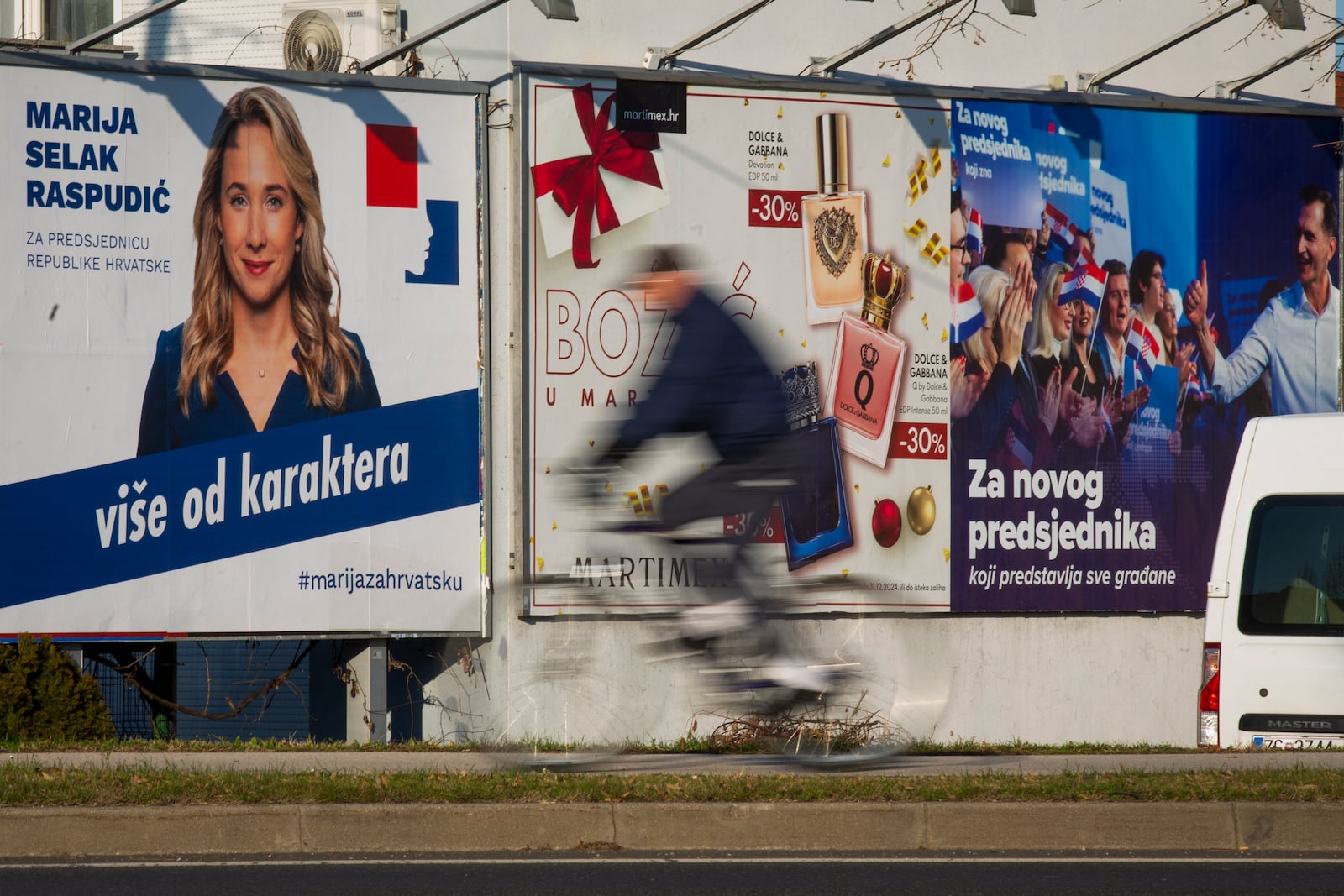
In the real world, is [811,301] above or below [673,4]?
below

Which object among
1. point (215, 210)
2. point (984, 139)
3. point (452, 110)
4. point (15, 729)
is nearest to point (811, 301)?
point (984, 139)

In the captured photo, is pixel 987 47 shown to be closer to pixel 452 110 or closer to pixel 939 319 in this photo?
pixel 939 319

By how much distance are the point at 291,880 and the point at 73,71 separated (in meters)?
8.27

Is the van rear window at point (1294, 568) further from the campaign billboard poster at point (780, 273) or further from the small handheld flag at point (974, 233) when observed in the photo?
the small handheld flag at point (974, 233)

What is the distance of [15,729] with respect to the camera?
39.3ft

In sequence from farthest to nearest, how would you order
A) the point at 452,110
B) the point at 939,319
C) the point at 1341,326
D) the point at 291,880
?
the point at 1341,326 → the point at 939,319 → the point at 452,110 → the point at 291,880

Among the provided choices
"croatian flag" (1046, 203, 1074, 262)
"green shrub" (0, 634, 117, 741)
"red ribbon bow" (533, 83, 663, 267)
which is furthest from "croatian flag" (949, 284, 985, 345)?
"green shrub" (0, 634, 117, 741)

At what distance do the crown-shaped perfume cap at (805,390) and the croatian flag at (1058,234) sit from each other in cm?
256

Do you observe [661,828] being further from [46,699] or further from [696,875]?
[46,699]

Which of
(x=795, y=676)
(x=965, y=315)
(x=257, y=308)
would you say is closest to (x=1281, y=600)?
(x=795, y=676)

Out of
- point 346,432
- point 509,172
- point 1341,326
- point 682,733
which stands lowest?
point 682,733

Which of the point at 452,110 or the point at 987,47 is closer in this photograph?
the point at 452,110

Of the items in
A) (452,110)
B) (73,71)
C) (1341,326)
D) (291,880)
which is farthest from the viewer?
(1341,326)

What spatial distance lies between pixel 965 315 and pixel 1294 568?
20.4 feet
